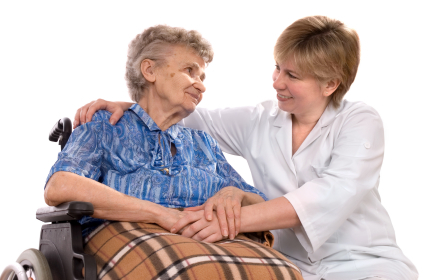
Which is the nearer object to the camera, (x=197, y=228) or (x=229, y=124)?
(x=197, y=228)

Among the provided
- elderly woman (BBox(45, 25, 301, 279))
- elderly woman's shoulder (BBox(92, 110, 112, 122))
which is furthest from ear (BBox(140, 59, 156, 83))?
elderly woman's shoulder (BBox(92, 110, 112, 122))

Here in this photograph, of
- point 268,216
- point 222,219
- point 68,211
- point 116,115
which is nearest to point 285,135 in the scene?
point 268,216

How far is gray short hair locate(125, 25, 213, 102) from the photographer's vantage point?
1911 mm

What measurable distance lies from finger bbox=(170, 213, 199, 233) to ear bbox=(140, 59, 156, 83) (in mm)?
615

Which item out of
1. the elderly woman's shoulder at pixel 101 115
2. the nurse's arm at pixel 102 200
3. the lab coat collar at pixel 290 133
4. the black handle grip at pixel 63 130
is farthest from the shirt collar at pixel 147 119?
the lab coat collar at pixel 290 133

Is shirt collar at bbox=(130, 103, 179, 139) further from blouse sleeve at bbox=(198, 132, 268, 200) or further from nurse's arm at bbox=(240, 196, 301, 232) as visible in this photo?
nurse's arm at bbox=(240, 196, 301, 232)

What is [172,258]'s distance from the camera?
4.25 feet

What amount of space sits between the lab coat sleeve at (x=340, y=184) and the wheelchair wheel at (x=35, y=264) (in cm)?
87

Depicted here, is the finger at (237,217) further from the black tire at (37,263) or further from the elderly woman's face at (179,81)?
the black tire at (37,263)

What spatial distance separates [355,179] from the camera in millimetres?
1762

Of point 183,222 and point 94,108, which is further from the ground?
point 94,108

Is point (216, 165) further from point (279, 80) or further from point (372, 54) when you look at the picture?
point (372, 54)

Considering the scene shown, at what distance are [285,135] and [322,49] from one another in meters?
0.40

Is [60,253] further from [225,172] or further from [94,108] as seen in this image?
[225,172]
